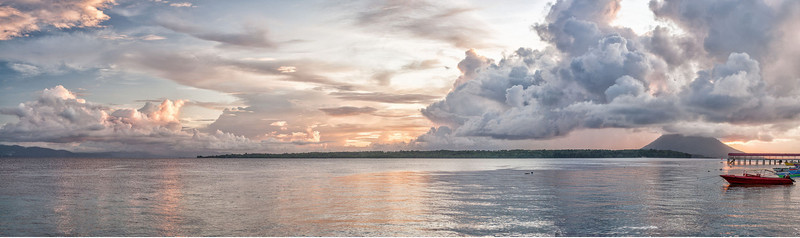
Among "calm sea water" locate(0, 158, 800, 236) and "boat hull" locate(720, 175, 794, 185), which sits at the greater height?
"boat hull" locate(720, 175, 794, 185)

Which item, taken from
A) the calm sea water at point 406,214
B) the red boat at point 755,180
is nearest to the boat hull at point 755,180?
the red boat at point 755,180

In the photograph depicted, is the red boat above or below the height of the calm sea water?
above

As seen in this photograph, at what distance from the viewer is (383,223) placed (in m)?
40.2

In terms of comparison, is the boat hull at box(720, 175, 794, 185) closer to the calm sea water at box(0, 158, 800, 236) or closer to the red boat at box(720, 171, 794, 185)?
the red boat at box(720, 171, 794, 185)

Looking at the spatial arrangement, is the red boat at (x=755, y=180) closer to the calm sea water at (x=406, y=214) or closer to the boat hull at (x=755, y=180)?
the boat hull at (x=755, y=180)

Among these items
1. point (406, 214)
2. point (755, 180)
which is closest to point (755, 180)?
point (755, 180)

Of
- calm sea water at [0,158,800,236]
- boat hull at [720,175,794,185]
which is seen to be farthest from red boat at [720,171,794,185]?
calm sea water at [0,158,800,236]

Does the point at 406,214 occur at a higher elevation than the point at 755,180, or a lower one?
lower

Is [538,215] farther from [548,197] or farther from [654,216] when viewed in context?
[548,197]

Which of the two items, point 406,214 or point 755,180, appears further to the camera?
point 755,180

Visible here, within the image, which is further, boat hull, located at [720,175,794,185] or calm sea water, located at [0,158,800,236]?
boat hull, located at [720,175,794,185]

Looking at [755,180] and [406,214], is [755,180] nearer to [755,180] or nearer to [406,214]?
[755,180]

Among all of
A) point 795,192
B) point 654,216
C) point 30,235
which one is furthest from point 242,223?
point 795,192

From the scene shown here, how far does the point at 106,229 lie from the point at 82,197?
30467 mm
